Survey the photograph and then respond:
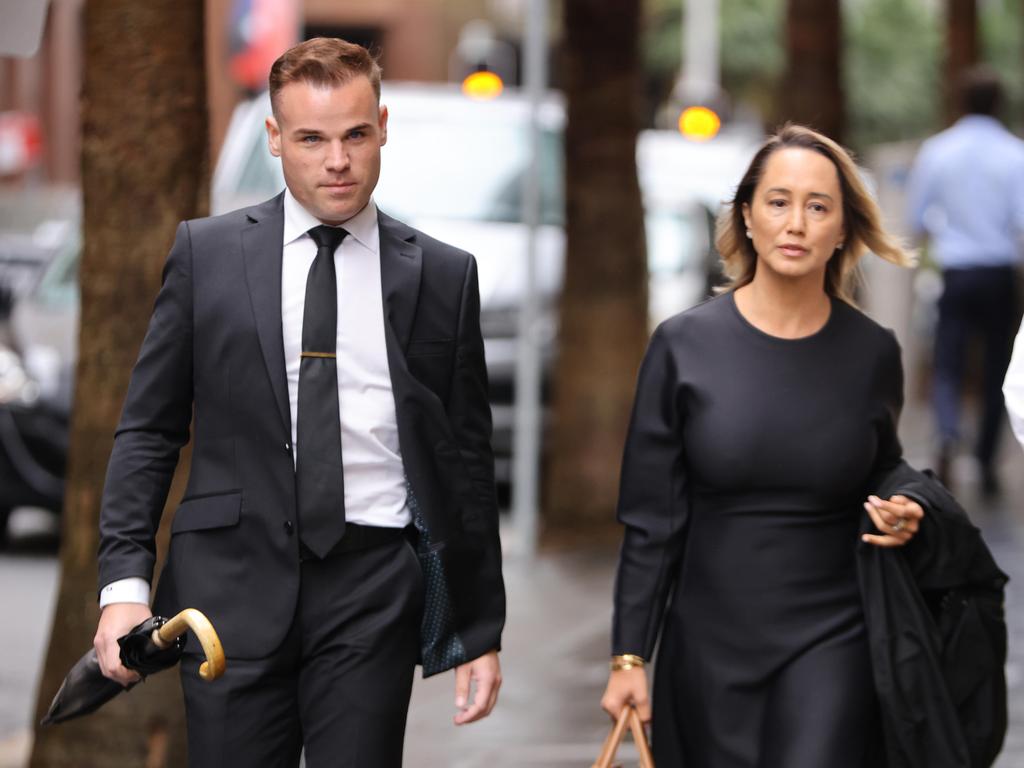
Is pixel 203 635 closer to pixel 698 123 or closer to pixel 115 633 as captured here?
pixel 115 633

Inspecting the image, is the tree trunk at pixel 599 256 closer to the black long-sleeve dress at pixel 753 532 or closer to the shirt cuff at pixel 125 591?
the black long-sleeve dress at pixel 753 532

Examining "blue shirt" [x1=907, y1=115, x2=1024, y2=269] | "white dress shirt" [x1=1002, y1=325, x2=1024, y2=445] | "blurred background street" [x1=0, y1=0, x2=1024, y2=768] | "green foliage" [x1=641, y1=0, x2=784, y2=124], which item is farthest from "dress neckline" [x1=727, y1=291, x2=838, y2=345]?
"green foliage" [x1=641, y1=0, x2=784, y2=124]

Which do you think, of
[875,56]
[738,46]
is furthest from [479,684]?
[875,56]

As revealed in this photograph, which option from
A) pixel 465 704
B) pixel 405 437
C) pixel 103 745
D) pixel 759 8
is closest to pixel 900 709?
pixel 465 704

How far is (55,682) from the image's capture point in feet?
19.2

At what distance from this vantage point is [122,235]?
5773 mm

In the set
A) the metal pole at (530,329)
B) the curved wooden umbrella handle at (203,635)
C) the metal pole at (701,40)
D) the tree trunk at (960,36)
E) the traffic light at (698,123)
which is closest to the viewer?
the curved wooden umbrella handle at (203,635)

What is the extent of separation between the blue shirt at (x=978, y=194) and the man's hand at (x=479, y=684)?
884cm

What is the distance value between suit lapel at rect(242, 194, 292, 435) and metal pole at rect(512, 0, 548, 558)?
628cm

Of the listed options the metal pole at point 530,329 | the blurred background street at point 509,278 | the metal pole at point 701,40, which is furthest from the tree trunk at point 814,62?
the metal pole at point 701,40

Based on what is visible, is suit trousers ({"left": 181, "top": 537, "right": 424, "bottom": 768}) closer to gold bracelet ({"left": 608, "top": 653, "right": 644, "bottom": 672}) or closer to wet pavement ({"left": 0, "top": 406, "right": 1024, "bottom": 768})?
gold bracelet ({"left": 608, "top": 653, "right": 644, "bottom": 672})

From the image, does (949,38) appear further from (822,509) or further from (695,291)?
(822,509)

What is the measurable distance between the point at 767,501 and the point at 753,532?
2.6 inches

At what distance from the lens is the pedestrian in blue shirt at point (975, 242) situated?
12.2 m
